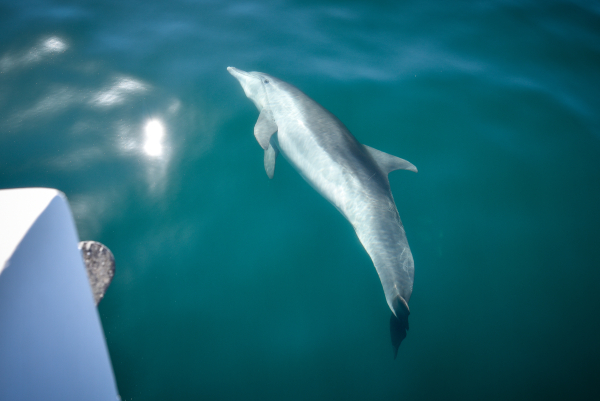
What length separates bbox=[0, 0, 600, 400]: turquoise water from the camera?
3945 millimetres

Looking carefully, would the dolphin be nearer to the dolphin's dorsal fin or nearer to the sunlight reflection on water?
the dolphin's dorsal fin

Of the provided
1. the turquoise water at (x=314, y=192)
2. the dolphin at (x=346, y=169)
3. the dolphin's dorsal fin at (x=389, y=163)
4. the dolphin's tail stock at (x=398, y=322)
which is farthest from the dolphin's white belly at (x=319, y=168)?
the dolphin's tail stock at (x=398, y=322)

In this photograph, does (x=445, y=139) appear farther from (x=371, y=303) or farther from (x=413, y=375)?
(x=413, y=375)

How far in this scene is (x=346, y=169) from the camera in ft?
16.1

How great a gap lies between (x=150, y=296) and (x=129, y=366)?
83 cm

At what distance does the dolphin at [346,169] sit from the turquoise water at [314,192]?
16.2 inches

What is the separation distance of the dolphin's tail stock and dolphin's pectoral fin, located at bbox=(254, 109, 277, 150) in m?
3.31

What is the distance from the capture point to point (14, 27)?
7570 millimetres

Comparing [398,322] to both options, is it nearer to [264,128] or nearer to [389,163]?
[389,163]

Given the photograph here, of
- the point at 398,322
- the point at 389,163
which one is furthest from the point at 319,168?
the point at 398,322

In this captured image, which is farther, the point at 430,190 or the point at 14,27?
the point at 14,27

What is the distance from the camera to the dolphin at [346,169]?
403 centimetres

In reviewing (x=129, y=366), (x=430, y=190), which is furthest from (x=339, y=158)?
(x=129, y=366)

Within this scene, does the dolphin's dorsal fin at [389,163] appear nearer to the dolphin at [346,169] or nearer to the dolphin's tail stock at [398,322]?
the dolphin at [346,169]
